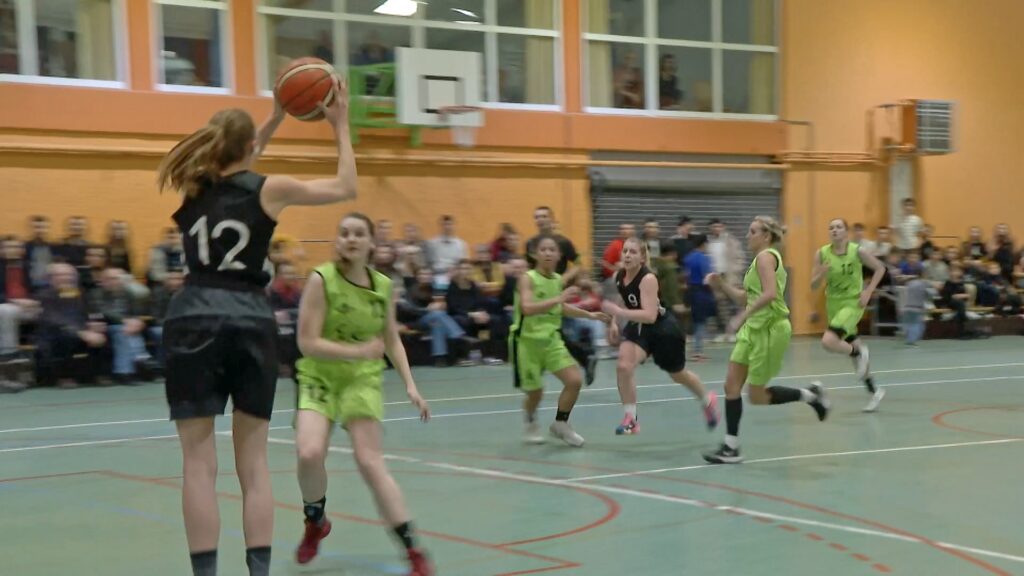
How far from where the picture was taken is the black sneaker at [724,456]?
25.7 ft

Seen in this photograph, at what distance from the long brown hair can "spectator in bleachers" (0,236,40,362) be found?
9.64m

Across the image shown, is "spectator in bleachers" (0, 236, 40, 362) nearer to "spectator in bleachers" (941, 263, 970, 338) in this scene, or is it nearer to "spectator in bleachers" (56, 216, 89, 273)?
"spectator in bleachers" (56, 216, 89, 273)

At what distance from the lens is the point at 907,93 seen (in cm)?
2181

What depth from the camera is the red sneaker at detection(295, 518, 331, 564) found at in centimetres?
533

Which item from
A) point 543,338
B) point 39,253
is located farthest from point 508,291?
point 543,338

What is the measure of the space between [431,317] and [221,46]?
4.99 metres

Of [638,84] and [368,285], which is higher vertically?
[638,84]

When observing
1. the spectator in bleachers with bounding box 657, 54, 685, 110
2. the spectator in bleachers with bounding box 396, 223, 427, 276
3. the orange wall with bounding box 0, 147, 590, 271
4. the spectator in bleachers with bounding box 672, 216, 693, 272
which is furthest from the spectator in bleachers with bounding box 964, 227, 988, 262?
the spectator in bleachers with bounding box 396, 223, 427, 276

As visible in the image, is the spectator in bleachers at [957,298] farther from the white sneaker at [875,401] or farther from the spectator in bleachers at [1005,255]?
the white sneaker at [875,401]

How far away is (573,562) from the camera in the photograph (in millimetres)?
5289

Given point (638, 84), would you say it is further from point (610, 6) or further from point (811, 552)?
point (811, 552)

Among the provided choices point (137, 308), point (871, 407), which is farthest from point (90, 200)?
point (871, 407)

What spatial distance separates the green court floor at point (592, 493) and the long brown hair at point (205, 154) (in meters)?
2.06

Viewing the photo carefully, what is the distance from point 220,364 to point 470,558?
1.91m
